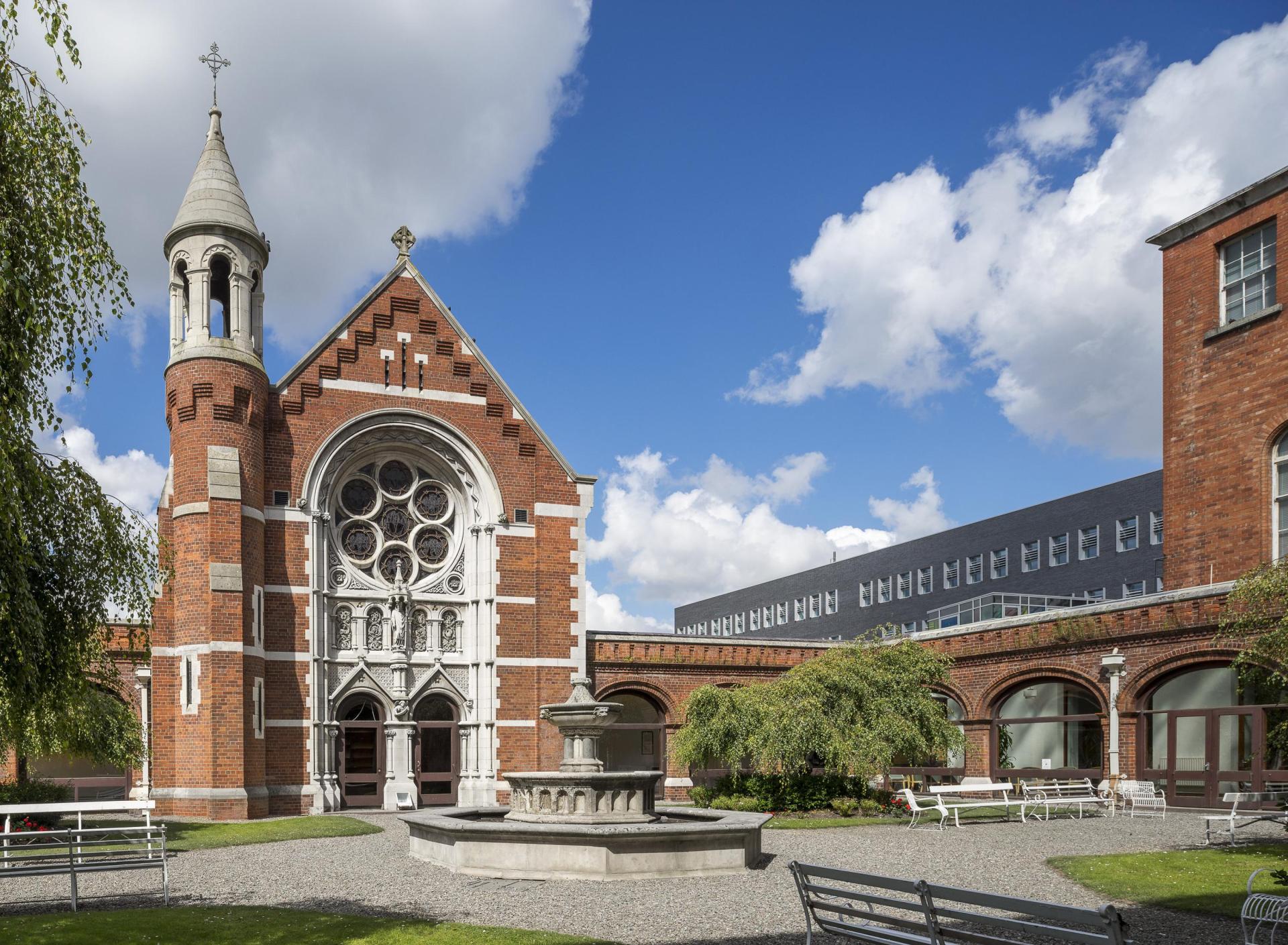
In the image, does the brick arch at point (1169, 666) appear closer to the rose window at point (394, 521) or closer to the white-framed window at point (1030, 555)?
the rose window at point (394, 521)

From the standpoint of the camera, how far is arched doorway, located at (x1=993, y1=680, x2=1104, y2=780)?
26.0 m

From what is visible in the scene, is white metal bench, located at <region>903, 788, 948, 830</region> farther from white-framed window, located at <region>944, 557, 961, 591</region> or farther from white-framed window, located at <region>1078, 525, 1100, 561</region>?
white-framed window, located at <region>944, 557, 961, 591</region>

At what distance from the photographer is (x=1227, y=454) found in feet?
88.3

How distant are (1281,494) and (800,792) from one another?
1237 centimetres

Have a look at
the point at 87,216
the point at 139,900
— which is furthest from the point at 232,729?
the point at 87,216

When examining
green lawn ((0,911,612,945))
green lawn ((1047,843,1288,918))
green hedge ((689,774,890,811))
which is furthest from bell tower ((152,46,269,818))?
green lawn ((1047,843,1288,918))

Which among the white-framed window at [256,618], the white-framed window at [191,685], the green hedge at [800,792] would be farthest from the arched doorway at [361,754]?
the green hedge at [800,792]

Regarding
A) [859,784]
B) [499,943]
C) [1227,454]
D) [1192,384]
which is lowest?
[859,784]

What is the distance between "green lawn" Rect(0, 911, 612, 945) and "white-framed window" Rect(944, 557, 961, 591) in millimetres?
49613

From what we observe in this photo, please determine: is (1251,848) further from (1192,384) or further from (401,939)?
(1192,384)

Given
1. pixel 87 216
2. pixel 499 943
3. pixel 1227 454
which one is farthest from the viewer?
pixel 1227 454

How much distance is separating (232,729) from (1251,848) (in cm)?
1850

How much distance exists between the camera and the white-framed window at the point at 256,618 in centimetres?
2525

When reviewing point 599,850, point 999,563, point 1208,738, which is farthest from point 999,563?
point 599,850
